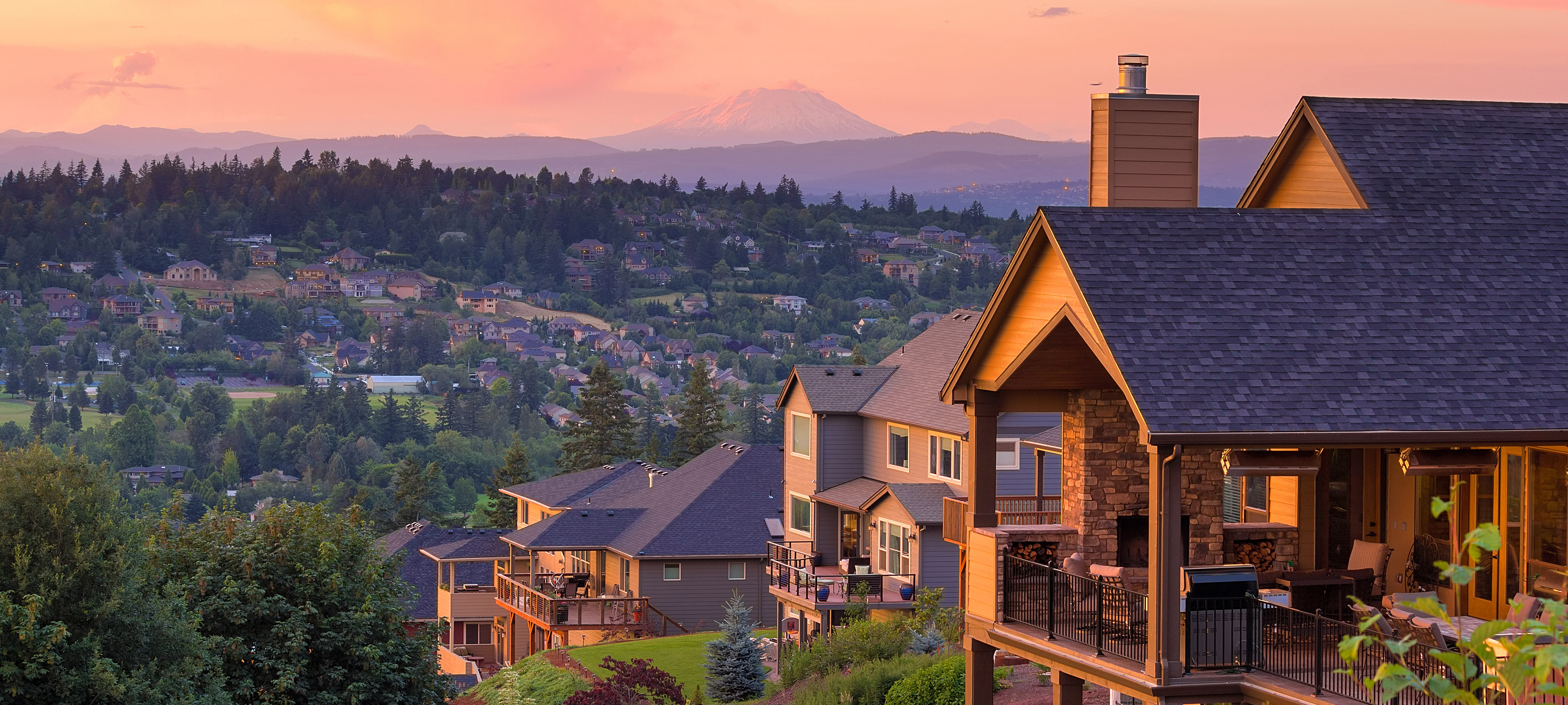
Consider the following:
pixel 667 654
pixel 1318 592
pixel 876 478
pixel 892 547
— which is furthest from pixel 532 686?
pixel 1318 592

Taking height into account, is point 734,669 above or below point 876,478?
below

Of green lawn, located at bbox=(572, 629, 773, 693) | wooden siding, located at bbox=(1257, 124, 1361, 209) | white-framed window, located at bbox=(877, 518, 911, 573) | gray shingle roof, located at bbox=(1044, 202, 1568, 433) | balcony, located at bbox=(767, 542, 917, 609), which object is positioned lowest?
green lawn, located at bbox=(572, 629, 773, 693)

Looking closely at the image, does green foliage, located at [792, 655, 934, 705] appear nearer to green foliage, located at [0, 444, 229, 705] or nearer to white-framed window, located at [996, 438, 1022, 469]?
green foliage, located at [0, 444, 229, 705]

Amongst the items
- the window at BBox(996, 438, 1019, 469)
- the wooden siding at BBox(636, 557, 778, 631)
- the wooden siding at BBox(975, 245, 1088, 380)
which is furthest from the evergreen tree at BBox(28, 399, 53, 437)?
the wooden siding at BBox(975, 245, 1088, 380)

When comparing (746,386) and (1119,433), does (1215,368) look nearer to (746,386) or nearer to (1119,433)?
(1119,433)

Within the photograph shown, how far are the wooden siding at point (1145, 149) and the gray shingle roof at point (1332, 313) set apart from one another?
242 cm

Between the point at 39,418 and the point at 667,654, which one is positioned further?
the point at 39,418

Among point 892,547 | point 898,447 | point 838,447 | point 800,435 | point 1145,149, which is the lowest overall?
point 892,547

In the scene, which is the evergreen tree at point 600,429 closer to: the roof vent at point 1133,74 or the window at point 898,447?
the window at point 898,447

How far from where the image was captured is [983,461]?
680 inches

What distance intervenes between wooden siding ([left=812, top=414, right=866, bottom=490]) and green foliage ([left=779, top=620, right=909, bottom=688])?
11870 millimetres

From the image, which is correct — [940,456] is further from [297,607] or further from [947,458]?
[297,607]

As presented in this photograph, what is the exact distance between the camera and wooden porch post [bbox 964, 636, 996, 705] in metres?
17.5

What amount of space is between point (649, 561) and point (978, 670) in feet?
105
